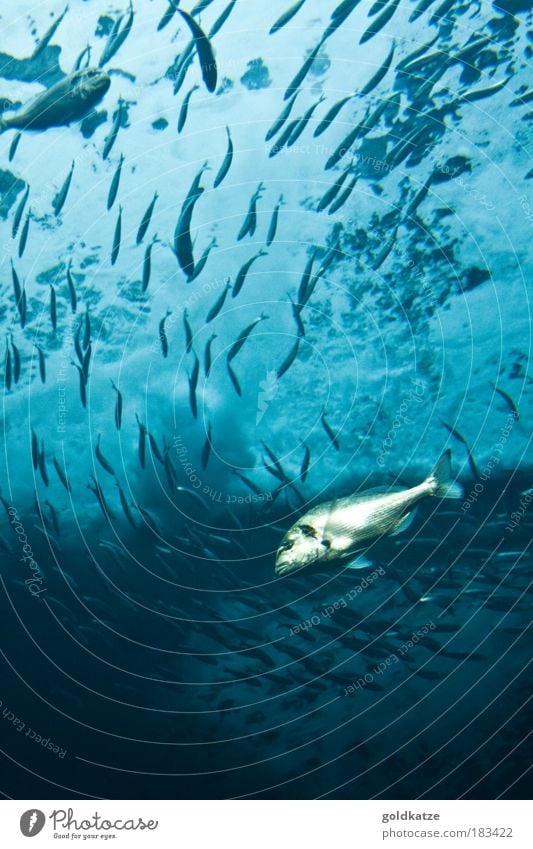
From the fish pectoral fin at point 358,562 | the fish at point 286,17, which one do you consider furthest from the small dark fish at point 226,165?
the fish pectoral fin at point 358,562

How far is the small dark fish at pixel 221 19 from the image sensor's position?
275cm

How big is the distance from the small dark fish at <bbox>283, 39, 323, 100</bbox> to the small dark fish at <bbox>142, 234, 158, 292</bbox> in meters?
1.18

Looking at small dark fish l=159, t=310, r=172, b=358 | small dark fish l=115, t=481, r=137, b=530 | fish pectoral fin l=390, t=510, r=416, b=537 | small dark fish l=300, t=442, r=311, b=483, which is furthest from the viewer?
small dark fish l=115, t=481, r=137, b=530

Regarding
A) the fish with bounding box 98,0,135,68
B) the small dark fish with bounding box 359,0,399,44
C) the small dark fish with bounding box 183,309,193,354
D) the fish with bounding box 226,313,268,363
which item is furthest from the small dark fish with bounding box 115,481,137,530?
the small dark fish with bounding box 359,0,399,44

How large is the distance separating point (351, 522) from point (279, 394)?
925mm

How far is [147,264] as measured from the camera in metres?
3.05

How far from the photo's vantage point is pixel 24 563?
12.1 ft

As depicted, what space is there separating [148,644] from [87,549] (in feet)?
2.70

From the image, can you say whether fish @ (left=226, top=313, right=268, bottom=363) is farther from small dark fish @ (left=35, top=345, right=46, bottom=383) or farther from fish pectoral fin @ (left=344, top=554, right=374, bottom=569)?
fish pectoral fin @ (left=344, top=554, right=374, bottom=569)

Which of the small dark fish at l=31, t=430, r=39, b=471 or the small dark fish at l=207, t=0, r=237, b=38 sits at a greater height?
the small dark fish at l=207, t=0, r=237, b=38

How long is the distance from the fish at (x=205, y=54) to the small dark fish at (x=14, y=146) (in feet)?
4.24

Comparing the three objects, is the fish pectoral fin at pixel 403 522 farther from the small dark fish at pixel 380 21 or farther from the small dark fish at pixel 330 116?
the small dark fish at pixel 380 21

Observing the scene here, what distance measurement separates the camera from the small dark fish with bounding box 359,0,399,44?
8.96ft

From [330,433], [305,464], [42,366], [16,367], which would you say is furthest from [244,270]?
[16,367]
